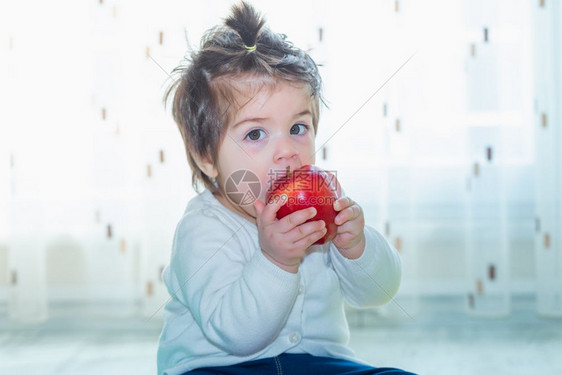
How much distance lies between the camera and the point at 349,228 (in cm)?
81

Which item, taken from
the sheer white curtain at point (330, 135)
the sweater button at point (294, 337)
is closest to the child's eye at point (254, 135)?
the sweater button at point (294, 337)

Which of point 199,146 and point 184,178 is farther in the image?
point 184,178

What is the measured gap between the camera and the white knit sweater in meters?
0.76

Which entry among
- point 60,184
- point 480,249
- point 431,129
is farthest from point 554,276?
point 60,184

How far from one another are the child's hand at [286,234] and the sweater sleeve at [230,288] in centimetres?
1

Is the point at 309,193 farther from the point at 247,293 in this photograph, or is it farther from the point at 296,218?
the point at 247,293

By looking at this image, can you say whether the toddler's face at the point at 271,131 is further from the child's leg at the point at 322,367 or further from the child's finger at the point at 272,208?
the child's leg at the point at 322,367

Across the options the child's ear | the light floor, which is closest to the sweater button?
the child's ear

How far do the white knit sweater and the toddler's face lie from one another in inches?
3.4

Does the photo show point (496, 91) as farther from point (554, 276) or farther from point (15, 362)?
point (15, 362)

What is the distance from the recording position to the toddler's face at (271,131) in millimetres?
822

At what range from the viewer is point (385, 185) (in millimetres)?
1779

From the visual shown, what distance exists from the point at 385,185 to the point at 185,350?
1.04 metres

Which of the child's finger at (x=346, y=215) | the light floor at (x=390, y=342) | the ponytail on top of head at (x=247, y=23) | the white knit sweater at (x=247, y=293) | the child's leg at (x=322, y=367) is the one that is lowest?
the light floor at (x=390, y=342)
